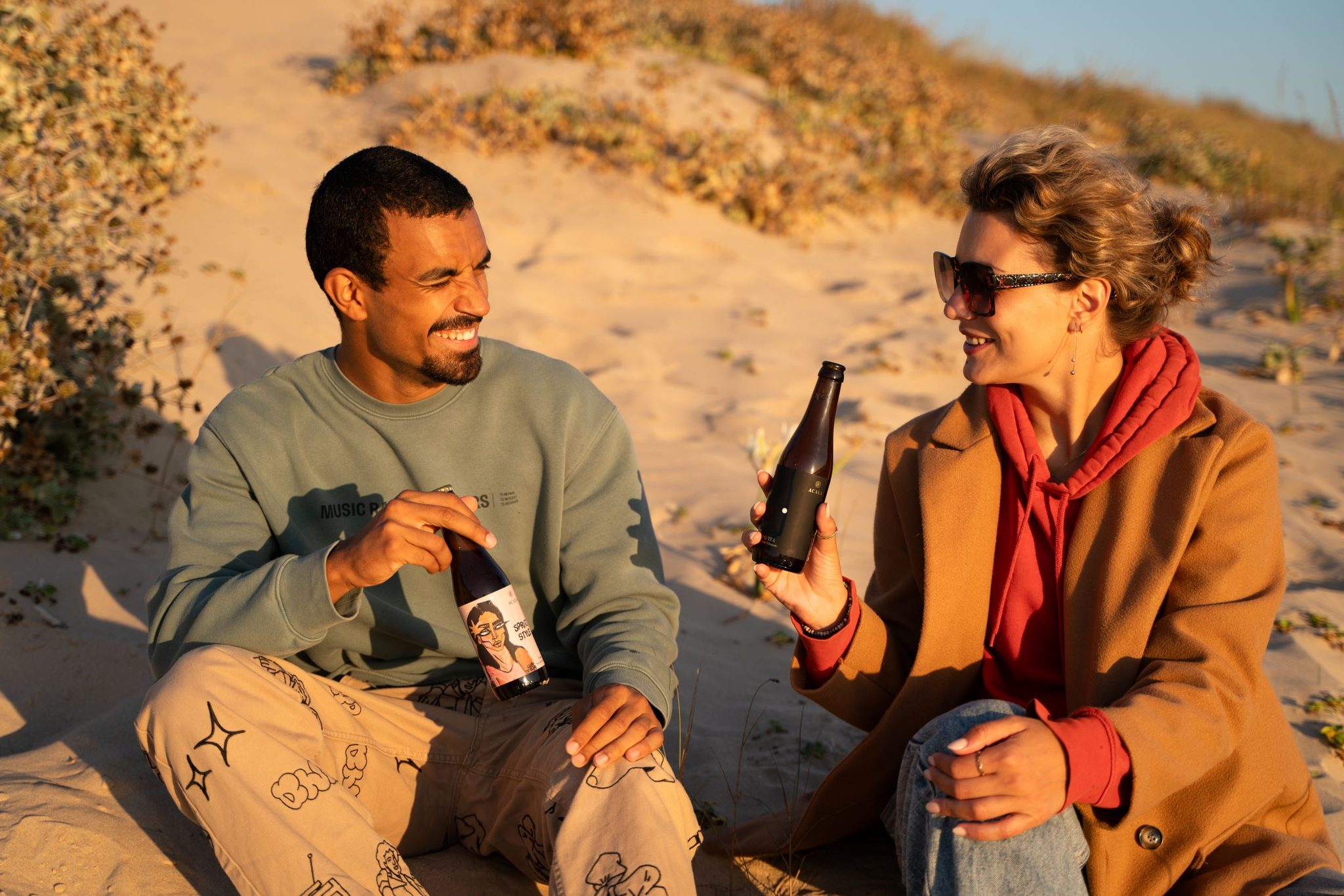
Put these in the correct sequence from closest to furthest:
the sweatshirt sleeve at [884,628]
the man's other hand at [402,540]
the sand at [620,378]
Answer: the man's other hand at [402,540] → the sweatshirt sleeve at [884,628] → the sand at [620,378]

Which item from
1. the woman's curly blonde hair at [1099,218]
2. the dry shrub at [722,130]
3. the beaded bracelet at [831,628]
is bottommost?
the beaded bracelet at [831,628]

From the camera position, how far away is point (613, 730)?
2.42 m

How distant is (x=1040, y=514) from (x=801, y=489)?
2.16ft

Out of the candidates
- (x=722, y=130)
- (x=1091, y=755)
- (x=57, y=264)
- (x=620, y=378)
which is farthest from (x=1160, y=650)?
(x=722, y=130)

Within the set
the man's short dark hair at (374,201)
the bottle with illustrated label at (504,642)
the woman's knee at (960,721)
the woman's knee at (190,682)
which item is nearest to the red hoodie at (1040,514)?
the woman's knee at (960,721)

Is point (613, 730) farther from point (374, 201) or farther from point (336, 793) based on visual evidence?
point (374, 201)

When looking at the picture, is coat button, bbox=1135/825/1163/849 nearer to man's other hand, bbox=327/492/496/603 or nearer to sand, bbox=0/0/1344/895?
sand, bbox=0/0/1344/895

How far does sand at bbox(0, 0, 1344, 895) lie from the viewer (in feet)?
9.80

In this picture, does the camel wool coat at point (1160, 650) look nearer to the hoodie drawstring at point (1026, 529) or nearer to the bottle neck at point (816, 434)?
the hoodie drawstring at point (1026, 529)

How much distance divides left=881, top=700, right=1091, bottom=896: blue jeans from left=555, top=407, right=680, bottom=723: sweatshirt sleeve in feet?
2.18

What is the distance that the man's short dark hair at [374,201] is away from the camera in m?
2.87

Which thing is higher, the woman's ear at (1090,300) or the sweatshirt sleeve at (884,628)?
the woman's ear at (1090,300)

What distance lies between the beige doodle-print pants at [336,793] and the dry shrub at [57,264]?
8.65 feet

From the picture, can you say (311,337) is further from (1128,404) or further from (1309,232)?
(1309,232)
